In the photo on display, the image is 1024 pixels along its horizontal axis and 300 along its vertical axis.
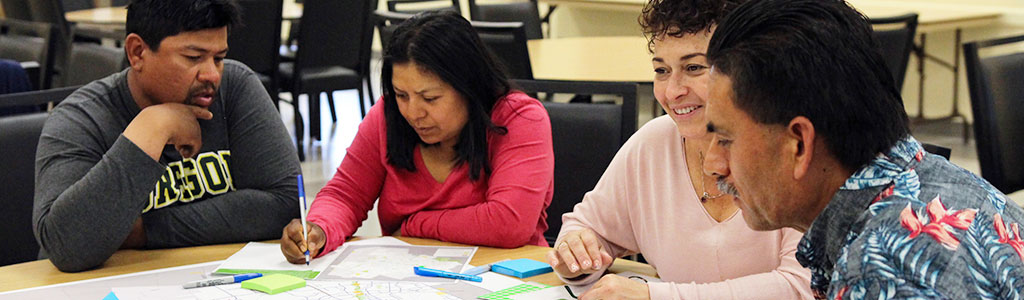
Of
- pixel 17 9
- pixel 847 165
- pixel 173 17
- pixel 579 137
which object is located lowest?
pixel 17 9

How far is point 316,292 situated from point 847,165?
932 mm

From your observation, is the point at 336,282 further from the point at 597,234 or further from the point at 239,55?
the point at 239,55

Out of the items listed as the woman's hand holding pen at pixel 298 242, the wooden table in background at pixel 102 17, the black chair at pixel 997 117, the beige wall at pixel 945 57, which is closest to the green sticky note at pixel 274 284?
the woman's hand holding pen at pixel 298 242

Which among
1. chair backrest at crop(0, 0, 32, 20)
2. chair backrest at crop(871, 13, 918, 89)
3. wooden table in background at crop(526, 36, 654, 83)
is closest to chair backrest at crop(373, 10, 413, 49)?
wooden table in background at crop(526, 36, 654, 83)

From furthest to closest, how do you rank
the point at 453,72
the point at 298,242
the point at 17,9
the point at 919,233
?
1. the point at 17,9
2. the point at 453,72
3. the point at 298,242
4. the point at 919,233

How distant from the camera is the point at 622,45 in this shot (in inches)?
182

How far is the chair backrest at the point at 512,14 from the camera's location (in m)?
5.35

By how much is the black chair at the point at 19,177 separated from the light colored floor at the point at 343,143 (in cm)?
202

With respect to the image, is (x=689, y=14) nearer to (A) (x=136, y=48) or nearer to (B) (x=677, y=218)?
(B) (x=677, y=218)

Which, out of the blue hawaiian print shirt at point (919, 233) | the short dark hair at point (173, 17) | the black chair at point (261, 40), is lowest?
the black chair at point (261, 40)

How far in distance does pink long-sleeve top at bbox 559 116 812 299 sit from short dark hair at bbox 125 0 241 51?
792 millimetres

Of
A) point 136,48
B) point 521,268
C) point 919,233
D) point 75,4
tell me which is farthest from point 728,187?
point 75,4

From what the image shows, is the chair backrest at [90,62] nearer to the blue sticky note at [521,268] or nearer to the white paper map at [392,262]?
the white paper map at [392,262]

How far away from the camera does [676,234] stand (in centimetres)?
174
